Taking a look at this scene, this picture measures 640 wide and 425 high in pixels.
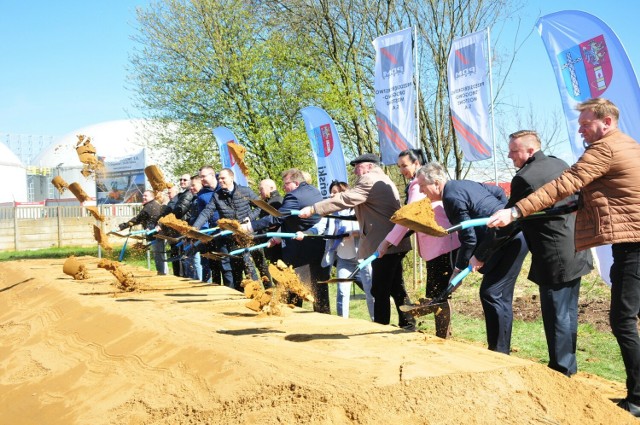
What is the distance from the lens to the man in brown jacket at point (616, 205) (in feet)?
14.1

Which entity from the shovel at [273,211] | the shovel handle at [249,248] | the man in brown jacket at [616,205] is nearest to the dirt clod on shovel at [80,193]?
the shovel handle at [249,248]

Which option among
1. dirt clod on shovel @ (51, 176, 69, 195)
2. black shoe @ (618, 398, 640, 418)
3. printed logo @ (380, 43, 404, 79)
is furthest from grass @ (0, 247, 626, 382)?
dirt clod on shovel @ (51, 176, 69, 195)

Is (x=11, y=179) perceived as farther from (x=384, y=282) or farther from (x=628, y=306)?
(x=628, y=306)

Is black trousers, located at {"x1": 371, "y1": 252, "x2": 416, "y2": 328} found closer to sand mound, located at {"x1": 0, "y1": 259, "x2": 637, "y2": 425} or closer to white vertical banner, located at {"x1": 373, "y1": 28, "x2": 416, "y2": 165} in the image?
sand mound, located at {"x1": 0, "y1": 259, "x2": 637, "y2": 425}

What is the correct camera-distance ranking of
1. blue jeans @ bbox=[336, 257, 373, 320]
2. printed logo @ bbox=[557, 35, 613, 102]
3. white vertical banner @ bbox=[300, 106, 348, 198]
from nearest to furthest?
printed logo @ bbox=[557, 35, 613, 102] < blue jeans @ bbox=[336, 257, 373, 320] < white vertical banner @ bbox=[300, 106, 348, 198]

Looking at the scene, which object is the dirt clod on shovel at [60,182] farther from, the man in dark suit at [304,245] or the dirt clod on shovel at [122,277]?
the man in dark suit at [304,245]

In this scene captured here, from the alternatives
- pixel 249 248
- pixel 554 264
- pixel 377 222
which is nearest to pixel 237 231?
pixel 249 248

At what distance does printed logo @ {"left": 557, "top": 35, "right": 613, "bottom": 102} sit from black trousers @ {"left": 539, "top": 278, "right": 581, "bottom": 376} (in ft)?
10.1

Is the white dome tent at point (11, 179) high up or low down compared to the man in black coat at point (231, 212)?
up

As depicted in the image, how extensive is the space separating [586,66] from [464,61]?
4.12 metres

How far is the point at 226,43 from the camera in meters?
21.4

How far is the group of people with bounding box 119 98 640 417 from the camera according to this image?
4.34 meters

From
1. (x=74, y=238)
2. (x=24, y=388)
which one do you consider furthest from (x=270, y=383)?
(x=74, y=238)

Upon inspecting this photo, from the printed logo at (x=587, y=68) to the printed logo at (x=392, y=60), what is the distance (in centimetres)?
379
